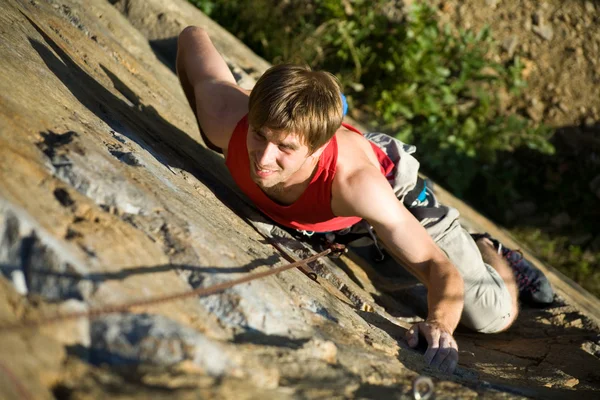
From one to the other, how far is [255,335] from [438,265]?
1.17 m

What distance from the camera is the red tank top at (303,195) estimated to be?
2.72 metres

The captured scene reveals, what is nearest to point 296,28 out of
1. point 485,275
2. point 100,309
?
point 485,275

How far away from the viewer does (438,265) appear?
2.71 m

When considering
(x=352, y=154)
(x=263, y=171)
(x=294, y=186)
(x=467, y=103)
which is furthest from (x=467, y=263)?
(x=467, y=103)

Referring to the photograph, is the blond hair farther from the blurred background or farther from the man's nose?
the blurred background

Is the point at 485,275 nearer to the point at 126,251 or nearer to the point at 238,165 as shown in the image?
the point at 238,165

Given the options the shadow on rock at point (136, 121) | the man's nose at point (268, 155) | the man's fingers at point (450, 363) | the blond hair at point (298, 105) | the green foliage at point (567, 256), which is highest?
the blond hair at point (298, 105)

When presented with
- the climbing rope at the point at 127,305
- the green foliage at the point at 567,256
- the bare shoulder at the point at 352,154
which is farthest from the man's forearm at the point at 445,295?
the green foliage at the point at 567,256

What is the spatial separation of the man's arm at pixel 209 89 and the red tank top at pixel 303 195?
0.52 feet

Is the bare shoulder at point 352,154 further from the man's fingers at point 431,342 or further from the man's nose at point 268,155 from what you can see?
the man's fingers at point 431,342

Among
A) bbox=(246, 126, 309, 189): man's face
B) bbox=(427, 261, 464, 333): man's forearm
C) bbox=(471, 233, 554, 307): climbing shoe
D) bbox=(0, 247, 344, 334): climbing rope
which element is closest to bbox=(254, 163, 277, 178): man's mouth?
bbox=(246, 126, 309, 189): man's face

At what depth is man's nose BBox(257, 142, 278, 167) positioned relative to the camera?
99.4 inches

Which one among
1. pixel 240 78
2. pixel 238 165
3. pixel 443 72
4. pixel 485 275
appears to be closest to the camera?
pixel 238 165

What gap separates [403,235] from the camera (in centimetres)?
268
